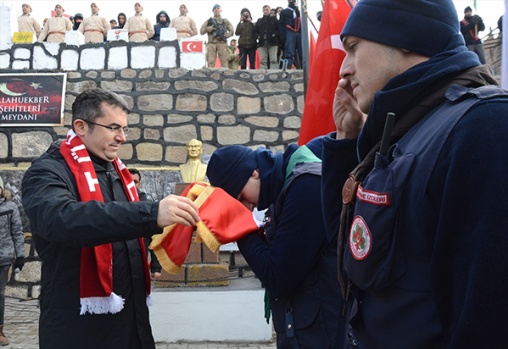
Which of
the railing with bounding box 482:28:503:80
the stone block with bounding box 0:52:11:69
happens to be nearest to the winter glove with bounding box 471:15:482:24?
the railing with bounding box 482:28:503:80

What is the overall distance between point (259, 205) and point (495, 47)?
43.6ft

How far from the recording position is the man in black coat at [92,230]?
1962 mm

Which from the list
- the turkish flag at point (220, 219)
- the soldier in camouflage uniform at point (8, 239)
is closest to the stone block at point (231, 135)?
the soldier in camouflage uniform at point (8, 239)

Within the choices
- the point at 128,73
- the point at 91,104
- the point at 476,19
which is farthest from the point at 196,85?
the point at 91,104

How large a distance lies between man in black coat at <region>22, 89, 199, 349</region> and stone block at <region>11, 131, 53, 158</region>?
21.5 ft

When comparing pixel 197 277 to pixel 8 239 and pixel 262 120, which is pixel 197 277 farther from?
pixel 262 120

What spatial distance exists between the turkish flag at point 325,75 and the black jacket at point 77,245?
1.81 m

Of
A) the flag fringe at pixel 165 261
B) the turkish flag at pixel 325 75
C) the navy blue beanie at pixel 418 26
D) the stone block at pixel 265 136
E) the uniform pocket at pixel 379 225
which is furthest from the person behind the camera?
the stone block at pixel 265 136

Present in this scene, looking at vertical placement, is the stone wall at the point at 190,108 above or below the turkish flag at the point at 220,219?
above

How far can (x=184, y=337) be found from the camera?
17.2 feet

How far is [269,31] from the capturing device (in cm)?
1050

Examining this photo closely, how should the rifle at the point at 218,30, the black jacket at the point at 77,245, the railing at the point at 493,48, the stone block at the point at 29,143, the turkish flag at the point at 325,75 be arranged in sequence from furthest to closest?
the railing at the point at 493,48 < the rifle at the point at 218,30 < the stone block at the point at 29,143 < the turkish flag at the point at 325,75 < the black jacket at the point at 77,245

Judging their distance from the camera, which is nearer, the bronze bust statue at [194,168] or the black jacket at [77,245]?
the black jacket at [77,245]

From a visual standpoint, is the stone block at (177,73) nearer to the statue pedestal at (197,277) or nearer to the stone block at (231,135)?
the stone block at (231,135)
